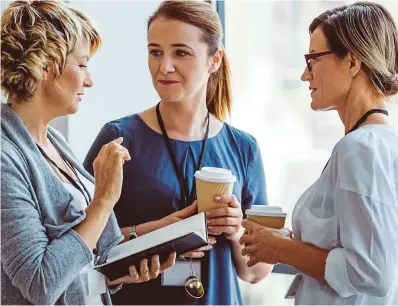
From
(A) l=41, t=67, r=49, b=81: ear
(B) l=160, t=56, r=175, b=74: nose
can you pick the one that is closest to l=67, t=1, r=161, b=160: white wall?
(B) l=160, t=56, r=175, b=74: nose

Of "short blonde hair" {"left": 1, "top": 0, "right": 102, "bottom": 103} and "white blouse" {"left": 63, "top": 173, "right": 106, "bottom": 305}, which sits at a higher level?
"short blonde hair" {"left": 1, "top": 0, "right": 102, "bottom": 103}

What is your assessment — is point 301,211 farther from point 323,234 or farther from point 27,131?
point 27,131

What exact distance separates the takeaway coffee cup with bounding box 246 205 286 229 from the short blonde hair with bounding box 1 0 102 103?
67cm

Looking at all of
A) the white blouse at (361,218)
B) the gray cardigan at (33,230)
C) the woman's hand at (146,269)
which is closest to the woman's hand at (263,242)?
the white blouse at (361,218)

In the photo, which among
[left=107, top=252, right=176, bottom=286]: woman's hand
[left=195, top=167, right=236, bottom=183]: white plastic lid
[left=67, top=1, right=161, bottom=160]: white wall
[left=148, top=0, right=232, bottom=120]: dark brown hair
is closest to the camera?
[left=107, top=252, right=176, bottom=286]: woman's hand

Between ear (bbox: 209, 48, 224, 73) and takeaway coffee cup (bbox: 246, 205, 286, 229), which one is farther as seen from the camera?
ear (bbox: 209, 48, 224, 73)

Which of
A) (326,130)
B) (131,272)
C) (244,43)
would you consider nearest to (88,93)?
(244,43)

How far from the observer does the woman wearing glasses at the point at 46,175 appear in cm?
143

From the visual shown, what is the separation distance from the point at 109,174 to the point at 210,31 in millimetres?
768

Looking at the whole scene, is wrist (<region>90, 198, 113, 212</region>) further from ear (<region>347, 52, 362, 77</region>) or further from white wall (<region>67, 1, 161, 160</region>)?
white wall (<region>67, 1, 161, 160</region>)

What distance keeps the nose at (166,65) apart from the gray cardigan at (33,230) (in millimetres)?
618

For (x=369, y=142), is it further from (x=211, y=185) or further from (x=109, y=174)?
(x=109, y=174)

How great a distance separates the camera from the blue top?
203 cm

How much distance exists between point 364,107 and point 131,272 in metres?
0.77
